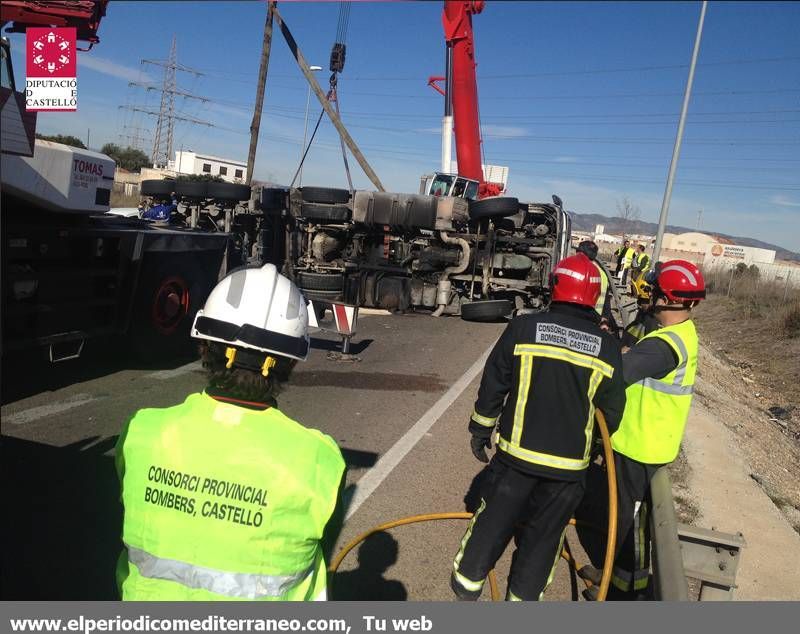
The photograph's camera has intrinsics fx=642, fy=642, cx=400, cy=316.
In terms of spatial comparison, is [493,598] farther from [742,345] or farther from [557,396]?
[742,345]

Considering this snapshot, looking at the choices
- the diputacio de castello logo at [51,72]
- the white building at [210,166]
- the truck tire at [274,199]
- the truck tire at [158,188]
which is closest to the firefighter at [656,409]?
the diputacio de castello logo at [51,72]

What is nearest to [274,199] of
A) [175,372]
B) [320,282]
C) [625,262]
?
[320,282]

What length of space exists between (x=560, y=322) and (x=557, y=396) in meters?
0.33

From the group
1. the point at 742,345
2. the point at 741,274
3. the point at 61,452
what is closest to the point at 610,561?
the point at 61,452

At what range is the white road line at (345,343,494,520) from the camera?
14.6ft

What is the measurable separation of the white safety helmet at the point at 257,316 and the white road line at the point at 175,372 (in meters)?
5.69

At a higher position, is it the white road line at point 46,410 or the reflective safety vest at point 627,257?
the reflective safety vest at point 627,257

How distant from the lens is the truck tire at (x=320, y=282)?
11281 mm

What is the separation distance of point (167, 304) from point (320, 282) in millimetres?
4199

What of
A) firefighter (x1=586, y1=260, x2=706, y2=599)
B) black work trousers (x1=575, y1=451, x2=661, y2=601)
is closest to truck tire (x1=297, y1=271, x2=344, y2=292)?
black work trousers (x1=575, y1=451, x2=661, y2=601)

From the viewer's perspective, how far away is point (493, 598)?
3.36 metres

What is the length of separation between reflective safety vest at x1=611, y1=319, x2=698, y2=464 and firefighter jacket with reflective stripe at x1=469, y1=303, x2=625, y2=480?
0.69 meters

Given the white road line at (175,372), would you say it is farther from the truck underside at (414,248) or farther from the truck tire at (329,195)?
the truck tire at (329,195)

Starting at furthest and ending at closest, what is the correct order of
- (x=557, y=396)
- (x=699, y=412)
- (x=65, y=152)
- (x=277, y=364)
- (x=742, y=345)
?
(x=742, y=345)
(x=699, y=412)
(x=65, y=152)
(x=557, y=396)
(x=277, y=364)
